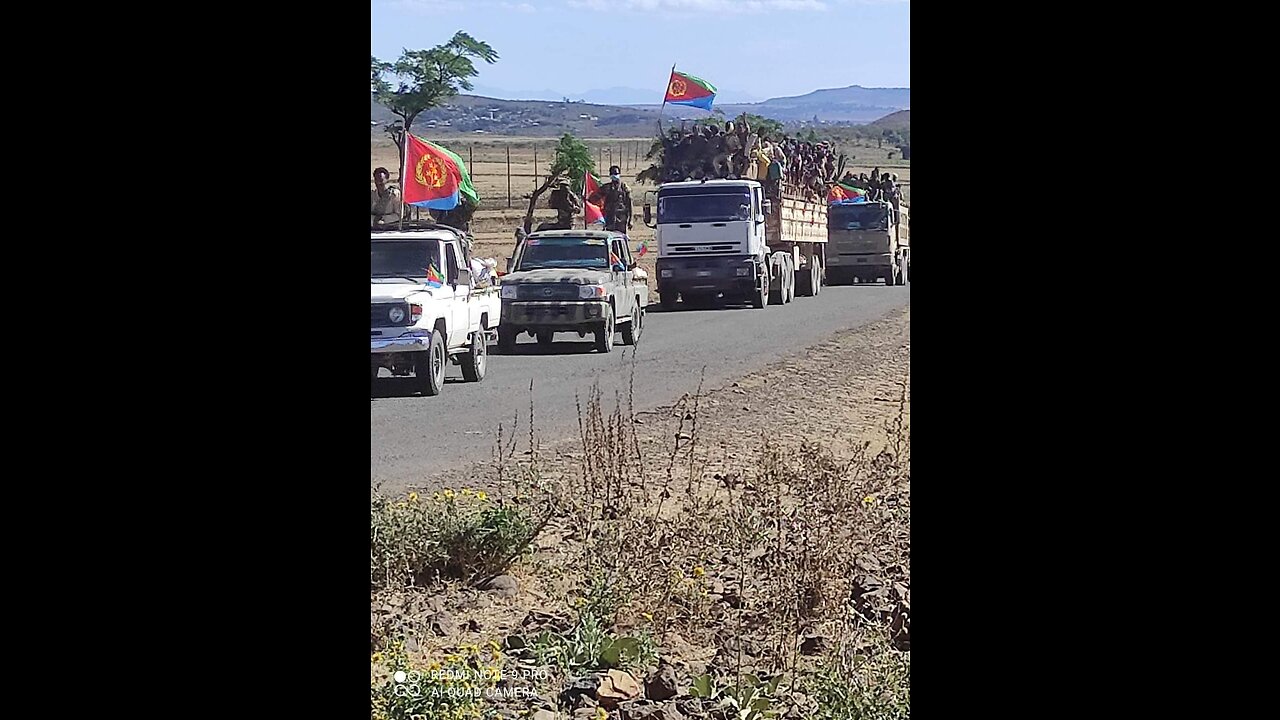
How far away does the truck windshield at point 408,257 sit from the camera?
1068 cm

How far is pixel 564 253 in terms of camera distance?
14.3 m

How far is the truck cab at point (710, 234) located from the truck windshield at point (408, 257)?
26.4 feet

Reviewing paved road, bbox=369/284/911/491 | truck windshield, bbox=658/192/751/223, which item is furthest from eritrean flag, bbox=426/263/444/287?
truck windshield, bbox=658/192/751/223

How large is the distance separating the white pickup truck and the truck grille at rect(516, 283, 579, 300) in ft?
7.66

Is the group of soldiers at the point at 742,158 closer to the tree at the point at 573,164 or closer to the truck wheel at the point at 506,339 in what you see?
the tree at the point at 573,164

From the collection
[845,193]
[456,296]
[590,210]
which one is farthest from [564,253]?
[845,193]

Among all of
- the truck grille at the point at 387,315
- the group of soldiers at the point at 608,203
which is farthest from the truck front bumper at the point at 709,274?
the truck grille at the point at 387,315
